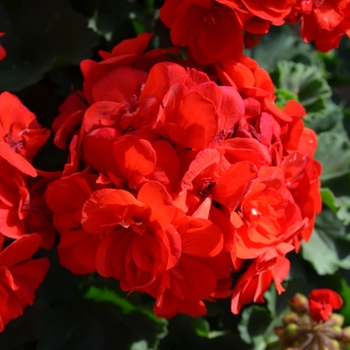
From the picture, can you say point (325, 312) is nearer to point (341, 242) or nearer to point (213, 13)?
point (341, 242)

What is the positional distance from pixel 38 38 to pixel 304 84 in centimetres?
70

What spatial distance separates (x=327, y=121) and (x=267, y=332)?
1.98ft

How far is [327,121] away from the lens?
60.0 inches

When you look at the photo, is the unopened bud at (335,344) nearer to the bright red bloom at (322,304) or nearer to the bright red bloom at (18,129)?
the bright red bloom at (322,304)

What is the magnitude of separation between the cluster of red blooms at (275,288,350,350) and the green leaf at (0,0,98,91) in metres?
0.75

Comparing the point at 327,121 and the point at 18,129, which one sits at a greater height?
the point at 18,129

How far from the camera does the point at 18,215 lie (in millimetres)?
891

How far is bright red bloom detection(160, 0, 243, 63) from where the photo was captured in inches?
37.3

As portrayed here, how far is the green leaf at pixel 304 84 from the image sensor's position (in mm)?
1417

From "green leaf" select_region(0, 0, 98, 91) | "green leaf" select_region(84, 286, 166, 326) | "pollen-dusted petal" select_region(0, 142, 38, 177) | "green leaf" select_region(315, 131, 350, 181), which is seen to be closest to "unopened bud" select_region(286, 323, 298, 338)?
"green leaf" select_region(84, 286, 166, 326)

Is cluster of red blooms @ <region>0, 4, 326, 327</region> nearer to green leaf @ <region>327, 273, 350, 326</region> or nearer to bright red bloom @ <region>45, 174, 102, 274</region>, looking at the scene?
bright red bloom @ <region>45, 174, 102, 274</region>

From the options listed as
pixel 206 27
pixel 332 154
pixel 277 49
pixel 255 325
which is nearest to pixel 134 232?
pixel 206 27

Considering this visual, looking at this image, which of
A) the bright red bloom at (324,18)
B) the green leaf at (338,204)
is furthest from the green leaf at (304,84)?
the bright red bloom at (324,18)

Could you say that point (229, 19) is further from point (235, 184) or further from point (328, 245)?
point (328, 245)
